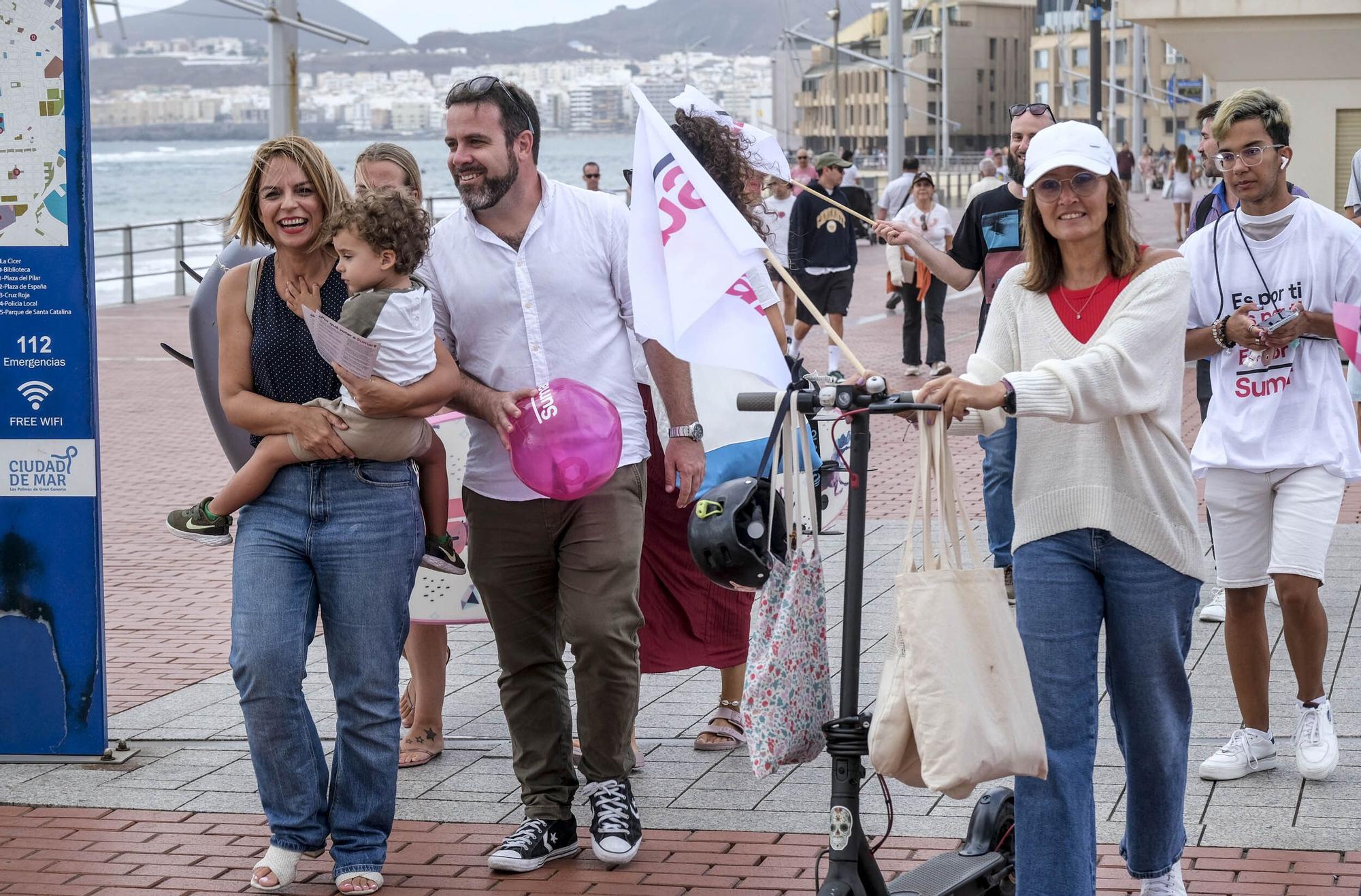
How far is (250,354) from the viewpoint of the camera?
4480 mm

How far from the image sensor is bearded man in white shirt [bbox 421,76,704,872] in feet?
15.0

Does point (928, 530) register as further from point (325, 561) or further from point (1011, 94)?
point (1011, 94)

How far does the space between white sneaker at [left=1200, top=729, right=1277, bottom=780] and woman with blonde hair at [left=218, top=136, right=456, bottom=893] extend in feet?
8.00

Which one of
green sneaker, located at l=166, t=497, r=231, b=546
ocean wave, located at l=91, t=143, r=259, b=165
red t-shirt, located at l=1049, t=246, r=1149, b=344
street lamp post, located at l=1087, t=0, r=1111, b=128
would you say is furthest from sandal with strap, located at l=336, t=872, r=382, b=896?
ocean wave, located at l=91, t=143, r=259, b=165

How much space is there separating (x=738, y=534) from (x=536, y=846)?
151cm

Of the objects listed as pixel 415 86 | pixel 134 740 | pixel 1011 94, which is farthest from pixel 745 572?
pixel 415 86

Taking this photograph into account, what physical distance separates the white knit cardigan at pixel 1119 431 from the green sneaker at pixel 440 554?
1.74m

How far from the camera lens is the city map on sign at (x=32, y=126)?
5297 millimetres

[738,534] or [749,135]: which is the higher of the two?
[749,135]

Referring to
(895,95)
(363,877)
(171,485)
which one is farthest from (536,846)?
(895,95)

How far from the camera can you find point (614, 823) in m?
4.59

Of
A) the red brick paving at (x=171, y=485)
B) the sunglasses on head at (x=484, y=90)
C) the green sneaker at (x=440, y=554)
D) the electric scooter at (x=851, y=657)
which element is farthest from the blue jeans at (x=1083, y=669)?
the sunglasses on head at (x=484, y=90)

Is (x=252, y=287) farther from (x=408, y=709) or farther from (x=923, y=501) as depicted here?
(x=923, y=501)

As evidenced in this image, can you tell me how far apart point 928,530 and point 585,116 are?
169 metres
